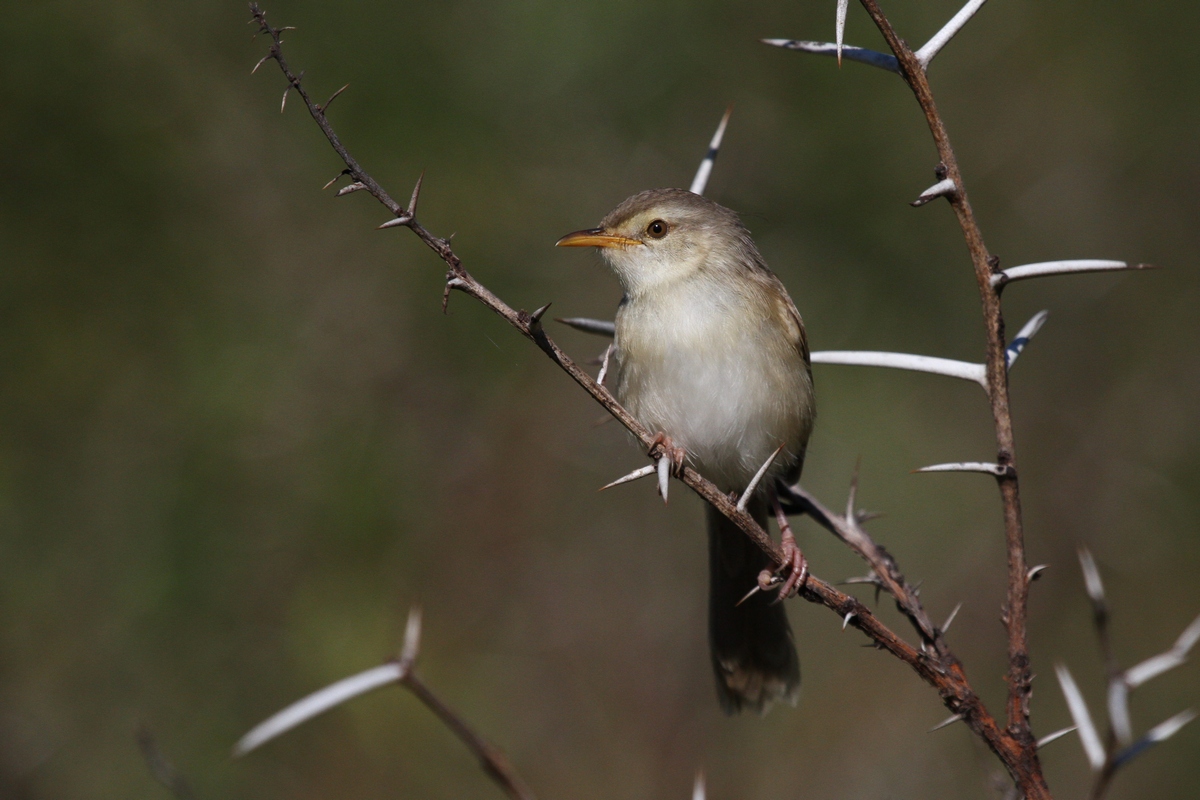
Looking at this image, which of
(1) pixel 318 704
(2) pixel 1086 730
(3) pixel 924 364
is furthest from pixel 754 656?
(1) pixel 318 704

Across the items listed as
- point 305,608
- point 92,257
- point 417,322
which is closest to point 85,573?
point 305,608

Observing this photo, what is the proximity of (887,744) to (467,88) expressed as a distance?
16.0 ft

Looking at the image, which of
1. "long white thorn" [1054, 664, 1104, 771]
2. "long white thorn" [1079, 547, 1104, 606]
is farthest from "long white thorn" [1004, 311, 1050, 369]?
"long white thorn" [1054, 664, 1104, 771]

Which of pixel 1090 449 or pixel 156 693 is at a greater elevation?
pixel 156 693

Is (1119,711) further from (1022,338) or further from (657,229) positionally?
(657,229)

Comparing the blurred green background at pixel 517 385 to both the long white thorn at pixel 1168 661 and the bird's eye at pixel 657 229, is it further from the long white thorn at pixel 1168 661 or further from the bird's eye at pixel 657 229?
the long white thorn at pixel 1168 661

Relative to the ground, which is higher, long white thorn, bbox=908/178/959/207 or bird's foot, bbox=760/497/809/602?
long white thorn, bbox=908/178/959/207

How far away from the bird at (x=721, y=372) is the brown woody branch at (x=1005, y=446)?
1710 mm

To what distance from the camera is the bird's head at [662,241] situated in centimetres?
412

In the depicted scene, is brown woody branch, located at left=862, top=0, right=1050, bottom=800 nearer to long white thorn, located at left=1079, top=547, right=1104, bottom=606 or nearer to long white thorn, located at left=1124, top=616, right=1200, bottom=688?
long white thorn, located at left=1079, top=547, right=1104, bottom=606

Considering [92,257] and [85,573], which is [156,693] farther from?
[92,257]

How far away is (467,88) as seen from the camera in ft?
21.5

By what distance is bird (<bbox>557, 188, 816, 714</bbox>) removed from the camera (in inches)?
152

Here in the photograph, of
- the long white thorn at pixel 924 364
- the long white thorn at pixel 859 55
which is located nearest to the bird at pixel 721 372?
the long white thorn at pixel 924 364
